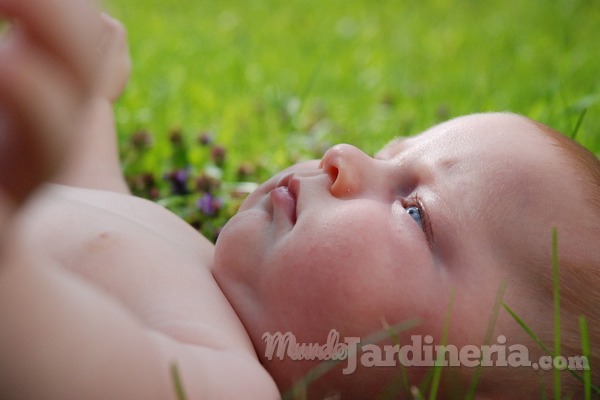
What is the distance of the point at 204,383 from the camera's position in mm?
1397

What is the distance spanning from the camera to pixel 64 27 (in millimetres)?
937

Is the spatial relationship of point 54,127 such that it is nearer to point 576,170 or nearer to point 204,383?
point 204,383

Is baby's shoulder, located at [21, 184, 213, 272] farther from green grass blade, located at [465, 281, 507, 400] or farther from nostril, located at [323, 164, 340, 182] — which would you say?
green grass blade, located at [465, 281, 507, 400]

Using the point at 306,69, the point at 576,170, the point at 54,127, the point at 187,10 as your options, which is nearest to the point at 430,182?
the point at 576,170

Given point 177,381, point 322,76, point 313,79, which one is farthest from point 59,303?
point 322,76

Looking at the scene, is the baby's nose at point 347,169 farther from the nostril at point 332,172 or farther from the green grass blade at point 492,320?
the green grass blade at point 492,320

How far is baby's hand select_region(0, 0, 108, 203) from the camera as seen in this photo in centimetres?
93

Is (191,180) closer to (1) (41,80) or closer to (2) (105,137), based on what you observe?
(2) (105,137)

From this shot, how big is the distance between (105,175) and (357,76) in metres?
2.72

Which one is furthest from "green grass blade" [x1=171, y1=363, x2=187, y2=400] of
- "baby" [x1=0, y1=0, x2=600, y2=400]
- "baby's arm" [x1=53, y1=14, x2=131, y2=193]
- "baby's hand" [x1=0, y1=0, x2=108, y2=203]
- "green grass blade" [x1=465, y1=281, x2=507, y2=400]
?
"baby's arm" [x1=53, y1=14, x2=131, y2=193]

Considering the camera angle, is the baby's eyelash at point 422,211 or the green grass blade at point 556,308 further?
the baby's eyelash at point 422,211

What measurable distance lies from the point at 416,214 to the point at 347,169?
184mm

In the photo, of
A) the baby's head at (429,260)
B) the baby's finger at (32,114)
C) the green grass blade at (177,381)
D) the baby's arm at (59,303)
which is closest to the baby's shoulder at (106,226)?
the baby's head at (429,260)

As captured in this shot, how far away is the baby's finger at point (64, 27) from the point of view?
3.03 ft
